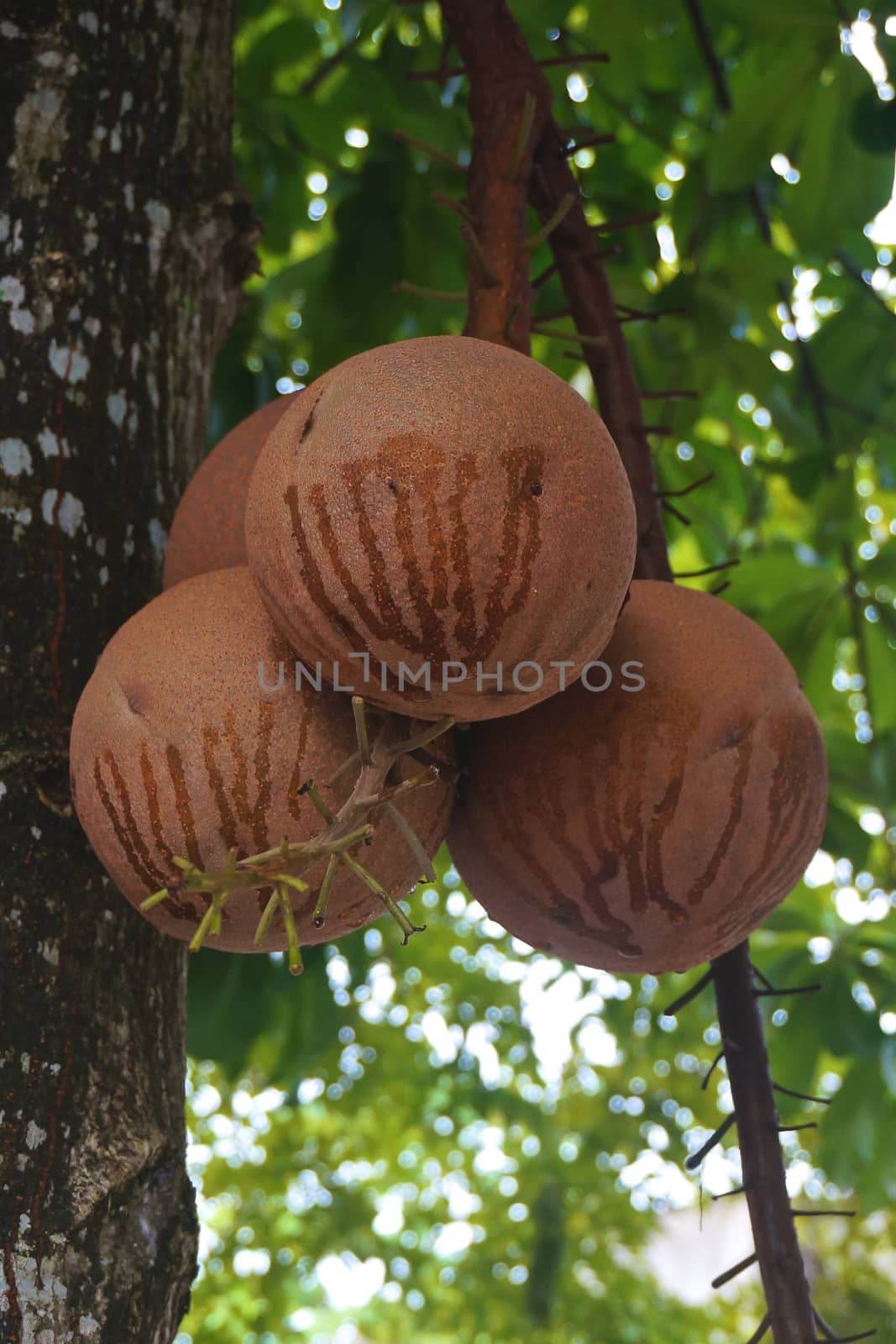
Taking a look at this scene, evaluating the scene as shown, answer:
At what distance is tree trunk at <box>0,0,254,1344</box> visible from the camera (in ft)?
3.18

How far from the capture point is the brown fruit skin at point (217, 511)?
116 centimetres

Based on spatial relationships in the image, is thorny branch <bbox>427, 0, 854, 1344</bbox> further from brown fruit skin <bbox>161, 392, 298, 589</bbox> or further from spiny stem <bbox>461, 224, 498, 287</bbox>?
brown fruit skin <bbox>161, 392, 298, 589</bbox>

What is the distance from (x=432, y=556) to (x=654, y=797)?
337mm

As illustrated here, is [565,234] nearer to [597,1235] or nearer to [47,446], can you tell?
[47,446]

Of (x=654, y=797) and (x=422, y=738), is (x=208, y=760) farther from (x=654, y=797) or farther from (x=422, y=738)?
(x=654, y=797)

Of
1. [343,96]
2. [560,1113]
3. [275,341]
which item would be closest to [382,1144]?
[560,1113]

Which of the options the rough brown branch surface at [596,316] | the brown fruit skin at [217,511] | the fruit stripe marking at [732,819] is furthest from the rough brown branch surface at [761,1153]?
the brown fruit skin at [217,511]

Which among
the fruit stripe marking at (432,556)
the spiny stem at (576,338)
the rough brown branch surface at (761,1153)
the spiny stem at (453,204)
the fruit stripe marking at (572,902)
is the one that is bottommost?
the rough brown branch surface at (761,1153)

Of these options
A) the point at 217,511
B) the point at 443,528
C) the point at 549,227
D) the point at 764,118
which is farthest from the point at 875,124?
the point at 443,528

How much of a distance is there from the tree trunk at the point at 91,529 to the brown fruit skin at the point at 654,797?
1.08 feet

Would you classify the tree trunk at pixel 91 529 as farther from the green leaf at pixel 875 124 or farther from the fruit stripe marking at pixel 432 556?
the green leaf at pixel 875 124

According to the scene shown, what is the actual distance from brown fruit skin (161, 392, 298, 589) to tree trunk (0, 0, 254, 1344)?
97 millimetres

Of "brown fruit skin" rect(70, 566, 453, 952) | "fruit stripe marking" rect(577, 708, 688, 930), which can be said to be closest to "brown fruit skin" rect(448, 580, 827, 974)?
"fruit stripe marking" rect(577, 708, 688, 930)

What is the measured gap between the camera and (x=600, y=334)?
1.37 meters
